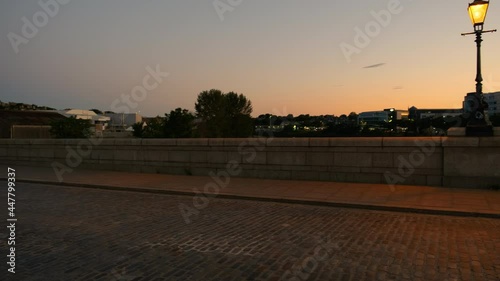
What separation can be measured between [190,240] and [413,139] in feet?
24.6

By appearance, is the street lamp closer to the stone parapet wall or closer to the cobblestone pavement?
the stone parapet wall

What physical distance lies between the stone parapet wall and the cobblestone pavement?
340cm

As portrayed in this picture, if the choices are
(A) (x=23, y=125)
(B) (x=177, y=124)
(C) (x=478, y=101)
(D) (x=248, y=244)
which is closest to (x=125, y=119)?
(B) (x=177, y=124)

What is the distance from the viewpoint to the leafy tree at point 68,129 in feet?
84.4

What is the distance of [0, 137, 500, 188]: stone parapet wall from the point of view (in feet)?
34.0

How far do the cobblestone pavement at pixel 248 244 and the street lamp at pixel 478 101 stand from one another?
385 centimetres

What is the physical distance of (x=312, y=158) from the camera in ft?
40.6

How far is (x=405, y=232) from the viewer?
21.4 ft

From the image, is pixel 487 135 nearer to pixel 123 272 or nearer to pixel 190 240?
pixel 190 240

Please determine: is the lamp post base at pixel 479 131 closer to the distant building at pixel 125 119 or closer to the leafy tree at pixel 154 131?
the leafy tree at pixel 154 131

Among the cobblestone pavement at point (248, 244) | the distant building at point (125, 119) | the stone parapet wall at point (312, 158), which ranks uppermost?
the distant building at point (125, 119)

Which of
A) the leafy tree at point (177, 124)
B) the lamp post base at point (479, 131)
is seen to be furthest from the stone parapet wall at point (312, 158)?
the leafy tree at point (177, 124)

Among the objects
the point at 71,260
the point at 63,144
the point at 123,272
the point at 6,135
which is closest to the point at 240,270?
the point at 123,272

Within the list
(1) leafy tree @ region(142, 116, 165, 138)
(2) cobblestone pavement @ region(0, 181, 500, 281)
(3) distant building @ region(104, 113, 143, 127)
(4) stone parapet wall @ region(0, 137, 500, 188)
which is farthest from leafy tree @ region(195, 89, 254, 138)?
(2) cobblestone pavement @ region(0, 181, 500, 281)
